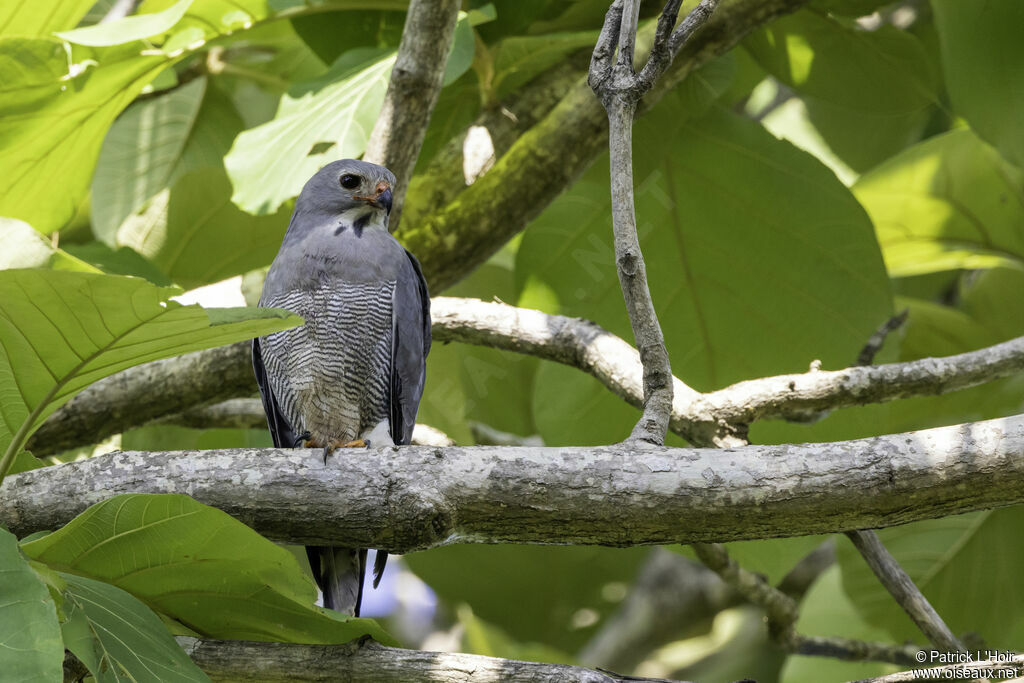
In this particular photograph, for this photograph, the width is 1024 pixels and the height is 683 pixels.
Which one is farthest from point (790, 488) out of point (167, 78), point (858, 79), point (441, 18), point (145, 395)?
point (167, 78)

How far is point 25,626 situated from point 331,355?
1.81 metres

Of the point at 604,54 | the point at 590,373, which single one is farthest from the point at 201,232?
the point at 604,54

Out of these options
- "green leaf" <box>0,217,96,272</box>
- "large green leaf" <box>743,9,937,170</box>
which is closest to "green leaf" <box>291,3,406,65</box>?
"green leaf" <box>0,217,96,272</box>

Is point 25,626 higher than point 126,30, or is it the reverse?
point 126,30

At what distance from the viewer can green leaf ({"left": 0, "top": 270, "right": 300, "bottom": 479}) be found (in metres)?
1.69

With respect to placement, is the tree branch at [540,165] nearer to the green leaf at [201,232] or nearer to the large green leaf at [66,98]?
the green leaf at [201,232]

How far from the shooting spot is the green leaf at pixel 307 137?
132 inches

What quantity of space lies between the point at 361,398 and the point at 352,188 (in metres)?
0.76

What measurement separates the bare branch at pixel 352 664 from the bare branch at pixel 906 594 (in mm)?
1193

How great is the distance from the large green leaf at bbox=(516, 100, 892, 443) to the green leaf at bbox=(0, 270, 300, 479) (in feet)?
6.92

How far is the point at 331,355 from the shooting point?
11.1 ft

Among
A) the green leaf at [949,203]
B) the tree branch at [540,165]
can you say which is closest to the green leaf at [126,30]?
the tree branch at [540,165]

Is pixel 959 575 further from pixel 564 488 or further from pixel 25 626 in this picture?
pixel 25 626

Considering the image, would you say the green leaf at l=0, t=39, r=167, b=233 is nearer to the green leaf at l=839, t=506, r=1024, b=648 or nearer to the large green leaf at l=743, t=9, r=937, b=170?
the large green leaf at l=743, t=9, r=937, b=170
